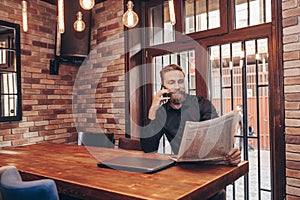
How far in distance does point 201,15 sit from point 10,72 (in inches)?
87.9

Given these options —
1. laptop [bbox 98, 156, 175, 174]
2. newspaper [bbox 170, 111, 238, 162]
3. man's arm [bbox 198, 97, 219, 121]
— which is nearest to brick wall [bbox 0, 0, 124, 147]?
man's arm [bbox 198, 97, 219, 121]

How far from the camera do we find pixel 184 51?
2.89 m

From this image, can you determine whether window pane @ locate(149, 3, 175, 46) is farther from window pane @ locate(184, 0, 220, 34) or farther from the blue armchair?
the blue armchair

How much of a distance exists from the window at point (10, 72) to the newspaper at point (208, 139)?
240cm

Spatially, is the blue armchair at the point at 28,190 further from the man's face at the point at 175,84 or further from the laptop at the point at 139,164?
the man's face at the point at 175,84

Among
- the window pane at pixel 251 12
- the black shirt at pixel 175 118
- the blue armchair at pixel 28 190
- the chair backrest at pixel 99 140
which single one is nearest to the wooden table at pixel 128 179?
the blue armchair at pixel 28 190

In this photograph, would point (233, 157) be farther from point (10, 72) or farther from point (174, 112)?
point (10, 72)

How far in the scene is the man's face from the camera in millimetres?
2105

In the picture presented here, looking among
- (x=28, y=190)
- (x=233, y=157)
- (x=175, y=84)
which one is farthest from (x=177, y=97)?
(x=28, y=190)

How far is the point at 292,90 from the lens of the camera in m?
2.03

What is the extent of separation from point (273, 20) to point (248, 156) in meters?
1.22

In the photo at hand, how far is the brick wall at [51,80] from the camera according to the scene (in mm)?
3174

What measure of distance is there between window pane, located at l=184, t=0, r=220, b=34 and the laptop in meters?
1.68

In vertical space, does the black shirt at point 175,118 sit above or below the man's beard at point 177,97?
below
